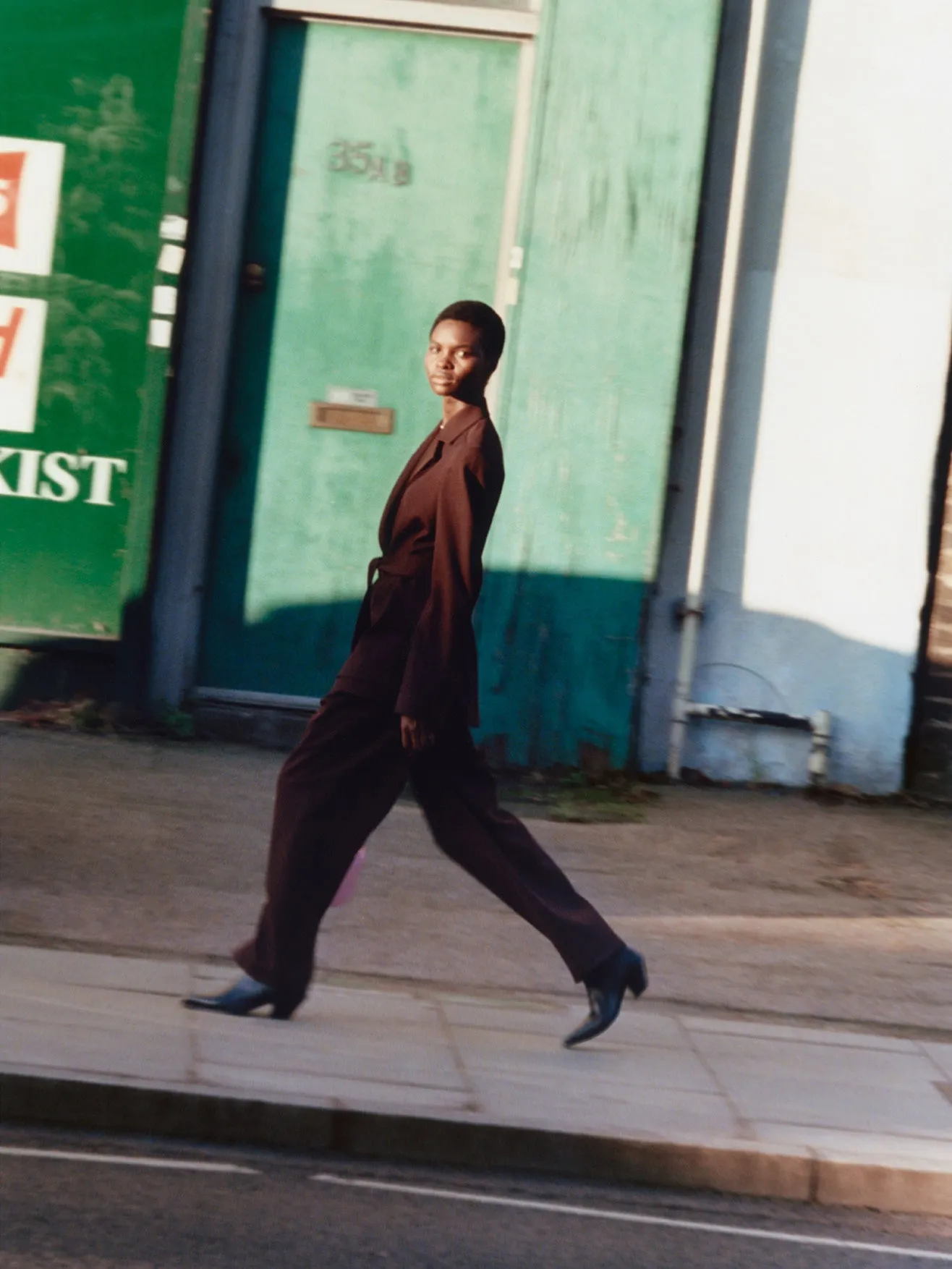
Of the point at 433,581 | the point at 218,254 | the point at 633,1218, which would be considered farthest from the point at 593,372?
the point at 633,1218

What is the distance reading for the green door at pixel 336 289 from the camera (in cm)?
967

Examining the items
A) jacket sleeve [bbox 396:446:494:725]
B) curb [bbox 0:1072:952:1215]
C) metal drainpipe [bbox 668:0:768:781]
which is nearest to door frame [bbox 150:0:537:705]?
metal drainpipe [bbox 668:0:768:781]

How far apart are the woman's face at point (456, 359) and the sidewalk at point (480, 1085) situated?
187 cm

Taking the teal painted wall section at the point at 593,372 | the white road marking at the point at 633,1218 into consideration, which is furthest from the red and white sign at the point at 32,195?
the white road marking at the point at 633,1218

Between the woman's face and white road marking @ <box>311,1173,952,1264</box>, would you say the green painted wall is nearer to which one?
the woman's face

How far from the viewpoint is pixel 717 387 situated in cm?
985

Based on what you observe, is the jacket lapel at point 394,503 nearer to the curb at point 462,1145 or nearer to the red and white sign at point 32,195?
the curb at point 462,1145

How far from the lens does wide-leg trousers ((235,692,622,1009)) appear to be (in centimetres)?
553

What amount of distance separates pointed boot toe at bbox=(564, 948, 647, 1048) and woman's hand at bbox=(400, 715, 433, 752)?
0.86 meters

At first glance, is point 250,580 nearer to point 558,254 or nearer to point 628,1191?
point 558,254

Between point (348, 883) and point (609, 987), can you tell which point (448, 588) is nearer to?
point (348, 883)

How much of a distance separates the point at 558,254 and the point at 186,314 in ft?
6.05

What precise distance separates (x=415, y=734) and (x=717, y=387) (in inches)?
192

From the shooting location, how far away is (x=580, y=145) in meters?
9.59
